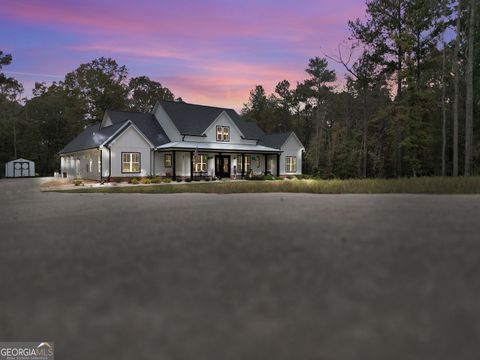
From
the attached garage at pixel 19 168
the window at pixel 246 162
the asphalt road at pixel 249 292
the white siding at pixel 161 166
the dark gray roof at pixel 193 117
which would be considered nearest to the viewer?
the asphalt road at pixel 249 292

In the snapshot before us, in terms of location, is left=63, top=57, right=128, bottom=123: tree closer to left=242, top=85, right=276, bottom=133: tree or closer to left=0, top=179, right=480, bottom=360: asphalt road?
left=242, top=85, right=276, bottom=133: tree

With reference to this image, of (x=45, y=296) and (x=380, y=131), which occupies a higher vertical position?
(x=380, y=131)

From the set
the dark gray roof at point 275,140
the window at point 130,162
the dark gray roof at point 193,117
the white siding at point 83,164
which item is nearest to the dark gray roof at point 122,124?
the white siding at point 83,164

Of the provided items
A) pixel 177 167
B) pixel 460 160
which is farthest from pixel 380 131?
pixel 177 167

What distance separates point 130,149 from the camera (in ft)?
90.3

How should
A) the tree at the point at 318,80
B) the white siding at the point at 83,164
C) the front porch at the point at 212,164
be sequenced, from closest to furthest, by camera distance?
1. the white siding at the point at 83,164
2. the front porch at the point at 212,164
3. the tree at the point at 318,80

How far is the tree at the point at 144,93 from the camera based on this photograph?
5669 cm

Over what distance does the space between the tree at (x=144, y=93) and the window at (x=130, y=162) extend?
30814mm

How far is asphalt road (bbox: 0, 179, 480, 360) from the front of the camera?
2377 mm

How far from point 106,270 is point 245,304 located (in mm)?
1744

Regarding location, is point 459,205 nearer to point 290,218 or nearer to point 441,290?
point 290,218

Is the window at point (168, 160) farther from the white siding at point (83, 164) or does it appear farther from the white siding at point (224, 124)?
the white siding at point (83, 164)

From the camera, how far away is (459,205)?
7.89m

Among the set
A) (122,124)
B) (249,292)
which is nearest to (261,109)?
(122,124)
